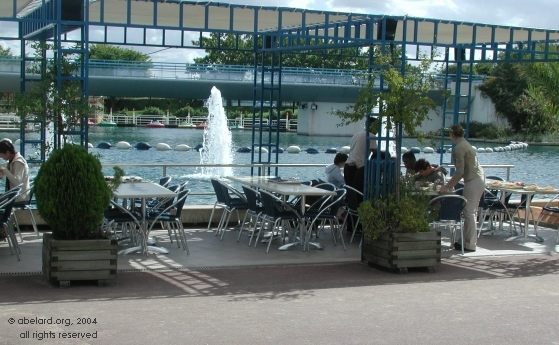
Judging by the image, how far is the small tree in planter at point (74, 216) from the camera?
23.4ft

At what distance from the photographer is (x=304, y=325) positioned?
20.0ft

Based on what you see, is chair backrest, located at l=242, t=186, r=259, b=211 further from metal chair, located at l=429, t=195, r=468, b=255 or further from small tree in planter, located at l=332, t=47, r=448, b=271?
metal chair, located at l=429, t=195, r=468, b=255

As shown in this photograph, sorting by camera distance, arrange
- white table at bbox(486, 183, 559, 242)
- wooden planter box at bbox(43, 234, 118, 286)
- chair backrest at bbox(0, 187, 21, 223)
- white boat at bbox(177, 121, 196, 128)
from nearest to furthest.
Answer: wooden planter box at bbox(43, 234, 118, 286) < chair backrest at bbox(0, 187, 21, 223) < white table at bbox(486, 183, 559, 242) < white boat at bbox(177, 121, 196, 128)

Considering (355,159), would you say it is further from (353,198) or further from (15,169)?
(15,169)

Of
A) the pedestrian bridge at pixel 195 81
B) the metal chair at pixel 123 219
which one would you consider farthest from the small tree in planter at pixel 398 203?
the pedestrian bridge at pixel 195 81

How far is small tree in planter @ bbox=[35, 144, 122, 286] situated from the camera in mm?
7133

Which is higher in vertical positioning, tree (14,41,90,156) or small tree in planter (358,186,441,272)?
tree (14,41,90,156)

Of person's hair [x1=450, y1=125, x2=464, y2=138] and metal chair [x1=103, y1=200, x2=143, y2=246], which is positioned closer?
metal chair [x1=103, y1=200, x2=143, y2=246]

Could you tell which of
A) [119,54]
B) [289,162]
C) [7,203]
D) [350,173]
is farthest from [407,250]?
[119,54]

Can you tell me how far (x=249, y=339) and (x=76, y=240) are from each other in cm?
238

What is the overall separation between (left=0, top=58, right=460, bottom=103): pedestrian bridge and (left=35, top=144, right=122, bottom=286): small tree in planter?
36425 millimetres

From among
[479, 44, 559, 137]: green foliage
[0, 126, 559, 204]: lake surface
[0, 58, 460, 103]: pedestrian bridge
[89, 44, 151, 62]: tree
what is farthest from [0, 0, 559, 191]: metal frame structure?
[89, 44, 151, 62]: tree

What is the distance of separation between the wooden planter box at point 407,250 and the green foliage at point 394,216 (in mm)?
80

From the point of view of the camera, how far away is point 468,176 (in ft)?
31.9
